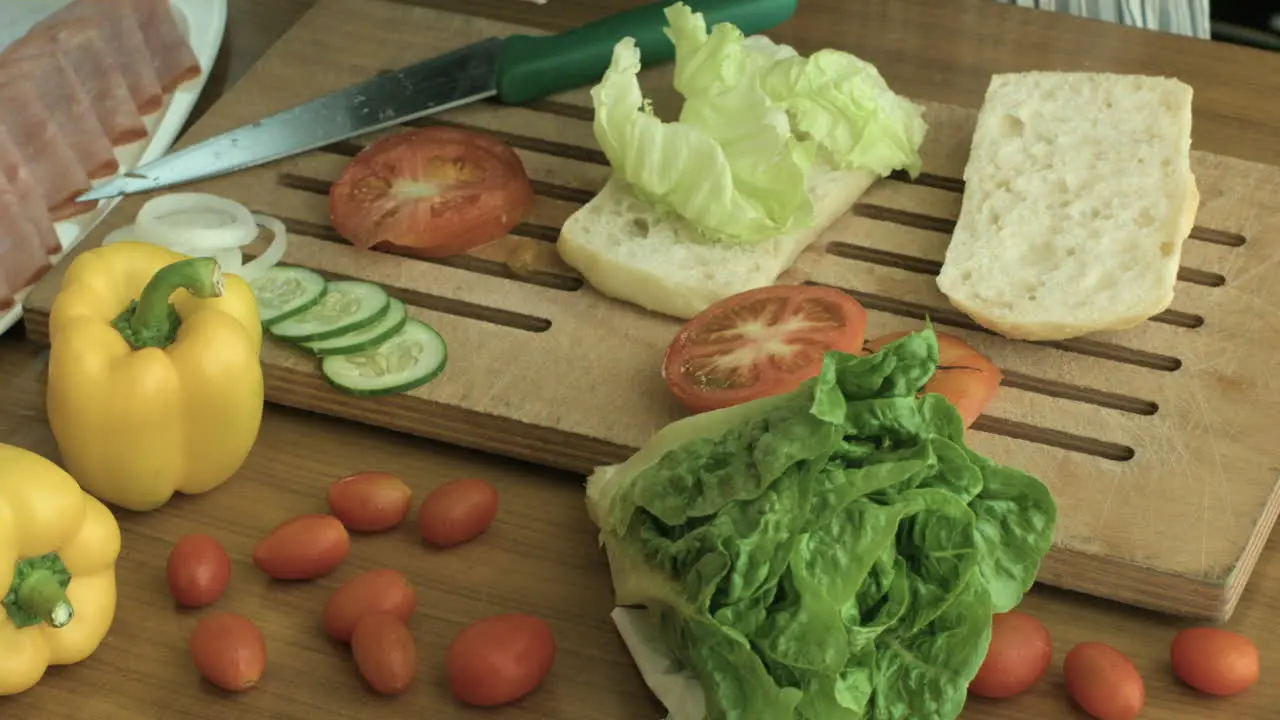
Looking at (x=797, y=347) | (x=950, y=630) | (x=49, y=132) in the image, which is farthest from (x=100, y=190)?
(x=950, y=630)

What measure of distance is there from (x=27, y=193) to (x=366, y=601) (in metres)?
1.02

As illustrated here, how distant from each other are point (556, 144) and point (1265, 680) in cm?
154

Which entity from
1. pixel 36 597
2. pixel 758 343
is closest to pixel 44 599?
pixel 36 597

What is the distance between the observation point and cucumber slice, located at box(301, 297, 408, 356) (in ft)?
8.31

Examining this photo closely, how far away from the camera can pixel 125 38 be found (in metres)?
3.02

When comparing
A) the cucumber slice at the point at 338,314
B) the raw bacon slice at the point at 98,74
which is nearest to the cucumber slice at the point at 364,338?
the cucumber slice at the point at 338,314

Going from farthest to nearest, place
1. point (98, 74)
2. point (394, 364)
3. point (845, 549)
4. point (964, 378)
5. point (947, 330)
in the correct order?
1. point (98, 74)
2. point (947, 330)
3. point (394, 364)
4. point (964, 378)
5. point (845, 549)

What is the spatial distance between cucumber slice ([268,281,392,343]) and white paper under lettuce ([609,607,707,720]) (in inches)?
25.5

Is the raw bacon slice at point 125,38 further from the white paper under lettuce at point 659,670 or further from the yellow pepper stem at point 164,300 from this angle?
the white paper under lettuce at point 659,670

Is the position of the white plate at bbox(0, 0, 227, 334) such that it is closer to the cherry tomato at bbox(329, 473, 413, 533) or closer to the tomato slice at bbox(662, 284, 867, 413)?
the cherry tomato at bbox(329, 473, 413, 533)

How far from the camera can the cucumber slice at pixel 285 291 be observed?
2.58 metres

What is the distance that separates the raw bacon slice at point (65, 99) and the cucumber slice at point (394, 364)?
2.35ft

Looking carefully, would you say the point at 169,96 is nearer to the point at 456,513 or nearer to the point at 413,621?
the point at 456,513

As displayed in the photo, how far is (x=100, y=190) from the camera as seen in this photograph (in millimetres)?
2867
